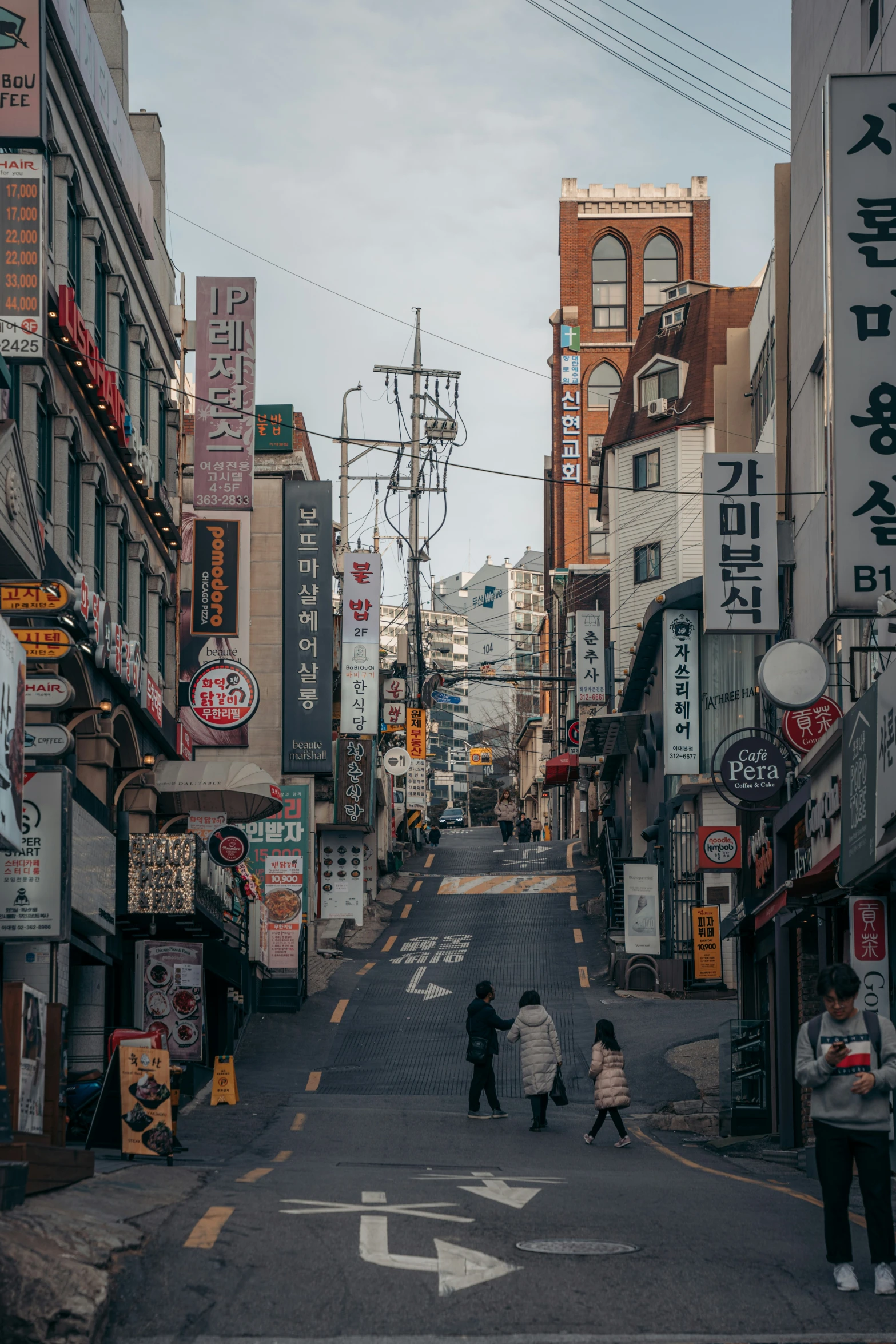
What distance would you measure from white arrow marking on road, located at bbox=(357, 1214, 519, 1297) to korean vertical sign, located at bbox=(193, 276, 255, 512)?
20.0 meters

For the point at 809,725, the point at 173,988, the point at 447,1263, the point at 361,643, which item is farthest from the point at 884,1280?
the point at 361,643

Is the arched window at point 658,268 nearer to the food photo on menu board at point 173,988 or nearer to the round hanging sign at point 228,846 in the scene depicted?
the round hanging sign at point 228,846

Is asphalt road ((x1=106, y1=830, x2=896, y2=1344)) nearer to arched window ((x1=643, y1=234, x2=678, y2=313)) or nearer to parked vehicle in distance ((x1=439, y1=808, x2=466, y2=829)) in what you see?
arched window ((x1=643, y1=234, x2=678, y2=313))

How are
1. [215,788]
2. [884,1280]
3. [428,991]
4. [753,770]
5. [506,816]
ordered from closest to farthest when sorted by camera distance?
[884,1280]
[753,770]
[215,788]
[428,991]
[506,816]

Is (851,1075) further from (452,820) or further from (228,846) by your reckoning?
(452,820)

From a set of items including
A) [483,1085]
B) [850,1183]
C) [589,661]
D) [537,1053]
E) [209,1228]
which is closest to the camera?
[850,1183]

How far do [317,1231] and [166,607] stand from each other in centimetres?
2238

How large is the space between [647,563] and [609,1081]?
121 feet

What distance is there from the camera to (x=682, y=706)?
36.7 meters

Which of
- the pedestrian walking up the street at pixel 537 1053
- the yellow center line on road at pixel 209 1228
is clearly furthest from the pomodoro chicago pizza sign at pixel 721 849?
the yellow center line on road at pixel 209 1228

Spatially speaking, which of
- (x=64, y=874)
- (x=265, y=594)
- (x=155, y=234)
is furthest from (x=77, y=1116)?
(x=265, y=594)

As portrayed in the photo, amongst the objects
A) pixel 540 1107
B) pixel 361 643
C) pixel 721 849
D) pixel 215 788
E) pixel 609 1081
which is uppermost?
pixel 361 643

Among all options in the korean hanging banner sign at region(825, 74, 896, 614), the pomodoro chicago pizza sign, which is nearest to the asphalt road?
the korean hanging banner sign at region(825, 74, 896, 614)

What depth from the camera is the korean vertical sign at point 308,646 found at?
4034 cm
